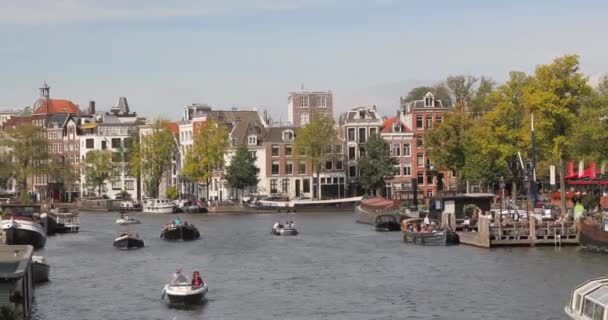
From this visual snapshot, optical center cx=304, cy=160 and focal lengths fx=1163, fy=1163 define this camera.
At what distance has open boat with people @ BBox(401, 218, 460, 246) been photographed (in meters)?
88.4

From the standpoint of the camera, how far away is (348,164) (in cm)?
16100

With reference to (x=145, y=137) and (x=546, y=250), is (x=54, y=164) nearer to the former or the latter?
(x=145, y=137)

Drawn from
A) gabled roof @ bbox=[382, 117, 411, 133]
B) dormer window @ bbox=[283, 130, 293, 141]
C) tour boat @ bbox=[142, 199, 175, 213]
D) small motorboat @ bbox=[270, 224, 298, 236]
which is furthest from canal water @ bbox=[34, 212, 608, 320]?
dormer window @ bbox=[283, 130, 293, 141]

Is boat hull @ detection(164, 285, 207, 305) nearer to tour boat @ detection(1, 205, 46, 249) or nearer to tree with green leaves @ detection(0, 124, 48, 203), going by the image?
tour boat @ detection(1, 205, 46, 249)

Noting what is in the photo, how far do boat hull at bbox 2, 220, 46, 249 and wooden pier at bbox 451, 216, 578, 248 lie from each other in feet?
113

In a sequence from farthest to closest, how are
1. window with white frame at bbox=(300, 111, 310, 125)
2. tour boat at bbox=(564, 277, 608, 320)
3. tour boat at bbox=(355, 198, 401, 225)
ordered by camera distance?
window with white frame at bbox=(300, 111, 310, 125) → tour boat at bbox=(355, 198, 401, 225) → tour boat at bbox=(564, 277, 608, 320)

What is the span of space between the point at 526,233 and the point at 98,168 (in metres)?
116

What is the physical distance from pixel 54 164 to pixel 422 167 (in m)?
67.0

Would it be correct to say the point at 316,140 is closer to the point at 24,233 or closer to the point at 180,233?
the point at 180,233

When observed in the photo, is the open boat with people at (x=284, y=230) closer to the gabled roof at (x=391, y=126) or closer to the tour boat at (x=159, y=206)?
the tour boat at (x=159, y=206)

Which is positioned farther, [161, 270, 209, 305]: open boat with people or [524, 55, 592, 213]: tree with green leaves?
[524, 55, 592, 213]: tree with green leaves

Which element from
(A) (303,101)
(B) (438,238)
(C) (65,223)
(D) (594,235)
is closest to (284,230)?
(B) (438,238)

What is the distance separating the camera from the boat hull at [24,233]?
87875 millimetres

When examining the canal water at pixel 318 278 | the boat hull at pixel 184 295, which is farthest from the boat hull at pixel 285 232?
the boat hull at pixel 184 295
